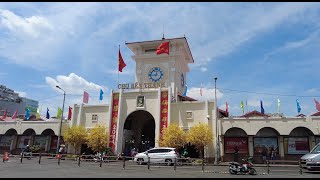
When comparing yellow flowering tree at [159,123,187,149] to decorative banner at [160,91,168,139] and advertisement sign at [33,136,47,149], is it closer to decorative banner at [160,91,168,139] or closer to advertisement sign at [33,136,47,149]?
decorative banner at [160,91,168,139]

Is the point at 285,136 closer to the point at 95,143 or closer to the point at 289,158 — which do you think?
the point at 289,158

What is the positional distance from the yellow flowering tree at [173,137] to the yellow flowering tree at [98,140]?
7.12 m

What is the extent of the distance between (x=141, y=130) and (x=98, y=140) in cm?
708

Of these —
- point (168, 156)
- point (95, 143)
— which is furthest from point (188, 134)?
point (95, 143)

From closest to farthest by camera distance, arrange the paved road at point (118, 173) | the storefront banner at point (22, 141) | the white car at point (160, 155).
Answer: the paved road at point (118, 173) < the white car at point (160, 155) < the storefront banner at point (22, 141)

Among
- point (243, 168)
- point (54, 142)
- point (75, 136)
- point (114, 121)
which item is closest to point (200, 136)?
point (114, 121)

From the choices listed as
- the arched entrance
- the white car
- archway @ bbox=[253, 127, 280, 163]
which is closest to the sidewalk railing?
the white car

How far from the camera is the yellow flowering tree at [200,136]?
3045 centimetres

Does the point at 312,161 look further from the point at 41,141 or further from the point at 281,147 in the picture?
the point at 41,141

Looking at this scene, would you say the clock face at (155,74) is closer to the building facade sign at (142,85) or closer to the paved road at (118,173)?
the building facade sign at (142,85)

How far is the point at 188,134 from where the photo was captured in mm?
31469

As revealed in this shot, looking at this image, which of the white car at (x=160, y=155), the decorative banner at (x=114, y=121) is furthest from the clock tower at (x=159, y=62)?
the white car at (x=160, y=155)

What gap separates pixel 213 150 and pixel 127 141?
36.3ft

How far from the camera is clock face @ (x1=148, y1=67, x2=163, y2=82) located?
4128cm
